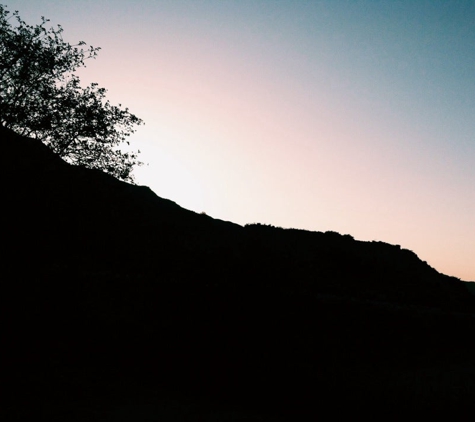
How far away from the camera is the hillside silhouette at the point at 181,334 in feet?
31.7

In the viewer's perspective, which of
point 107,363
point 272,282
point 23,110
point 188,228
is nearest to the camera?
point 107,363

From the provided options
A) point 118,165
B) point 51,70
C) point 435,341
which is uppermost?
point 51,70

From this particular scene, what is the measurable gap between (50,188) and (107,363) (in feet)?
45.8

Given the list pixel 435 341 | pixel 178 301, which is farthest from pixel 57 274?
pixel 435 341

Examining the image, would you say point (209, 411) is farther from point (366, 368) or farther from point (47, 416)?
point (366, 368)

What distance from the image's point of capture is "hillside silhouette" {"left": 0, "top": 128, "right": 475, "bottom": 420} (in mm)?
9648

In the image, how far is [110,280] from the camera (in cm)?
1714

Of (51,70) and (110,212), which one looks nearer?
(51,70)

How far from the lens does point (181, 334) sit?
13.0 metres

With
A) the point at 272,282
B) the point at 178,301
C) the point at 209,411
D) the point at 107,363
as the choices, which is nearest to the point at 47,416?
the point at 209,411

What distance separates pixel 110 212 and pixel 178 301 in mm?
19141

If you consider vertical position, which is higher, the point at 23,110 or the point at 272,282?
the point at 23,110

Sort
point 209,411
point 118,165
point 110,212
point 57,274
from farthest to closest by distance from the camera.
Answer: point 110,212 < point 118,165 < point 57,274 < point 209,411

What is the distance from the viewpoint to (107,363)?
11711 millimetres
